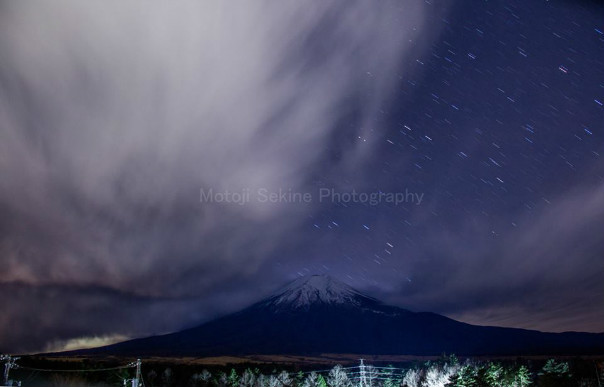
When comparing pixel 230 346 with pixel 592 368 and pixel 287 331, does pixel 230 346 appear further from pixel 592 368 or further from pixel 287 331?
pixel 592 368

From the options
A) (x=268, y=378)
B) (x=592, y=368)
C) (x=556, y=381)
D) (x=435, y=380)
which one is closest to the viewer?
(x=556, y=381)

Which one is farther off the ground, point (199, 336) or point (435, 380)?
point (199, 336)

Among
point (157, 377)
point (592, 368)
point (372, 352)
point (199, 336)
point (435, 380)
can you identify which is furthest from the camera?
point (199, 336)

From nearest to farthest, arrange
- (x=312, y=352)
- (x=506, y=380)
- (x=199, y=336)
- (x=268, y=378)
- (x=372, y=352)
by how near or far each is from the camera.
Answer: (x=506, y=380)
(x=268, y=378)
(x=312, y=352)
(x=372, y=352)
(x=199, y=336)

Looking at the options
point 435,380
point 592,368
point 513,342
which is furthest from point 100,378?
point 513,342

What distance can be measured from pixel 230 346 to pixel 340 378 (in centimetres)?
10760

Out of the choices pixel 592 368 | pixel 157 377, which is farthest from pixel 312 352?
pixel 592 368

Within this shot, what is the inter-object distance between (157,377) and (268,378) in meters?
21.9

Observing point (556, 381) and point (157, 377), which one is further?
point (157, 377)

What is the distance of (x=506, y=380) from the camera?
4800cm

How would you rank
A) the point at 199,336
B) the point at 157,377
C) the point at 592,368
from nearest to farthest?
the point at 592,368
the point at 157,377
the point at 199,336

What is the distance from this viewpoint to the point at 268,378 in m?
67.2

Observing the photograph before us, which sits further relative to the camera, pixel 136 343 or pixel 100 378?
pixel 136 343

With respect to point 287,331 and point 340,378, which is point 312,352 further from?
point 340,378
